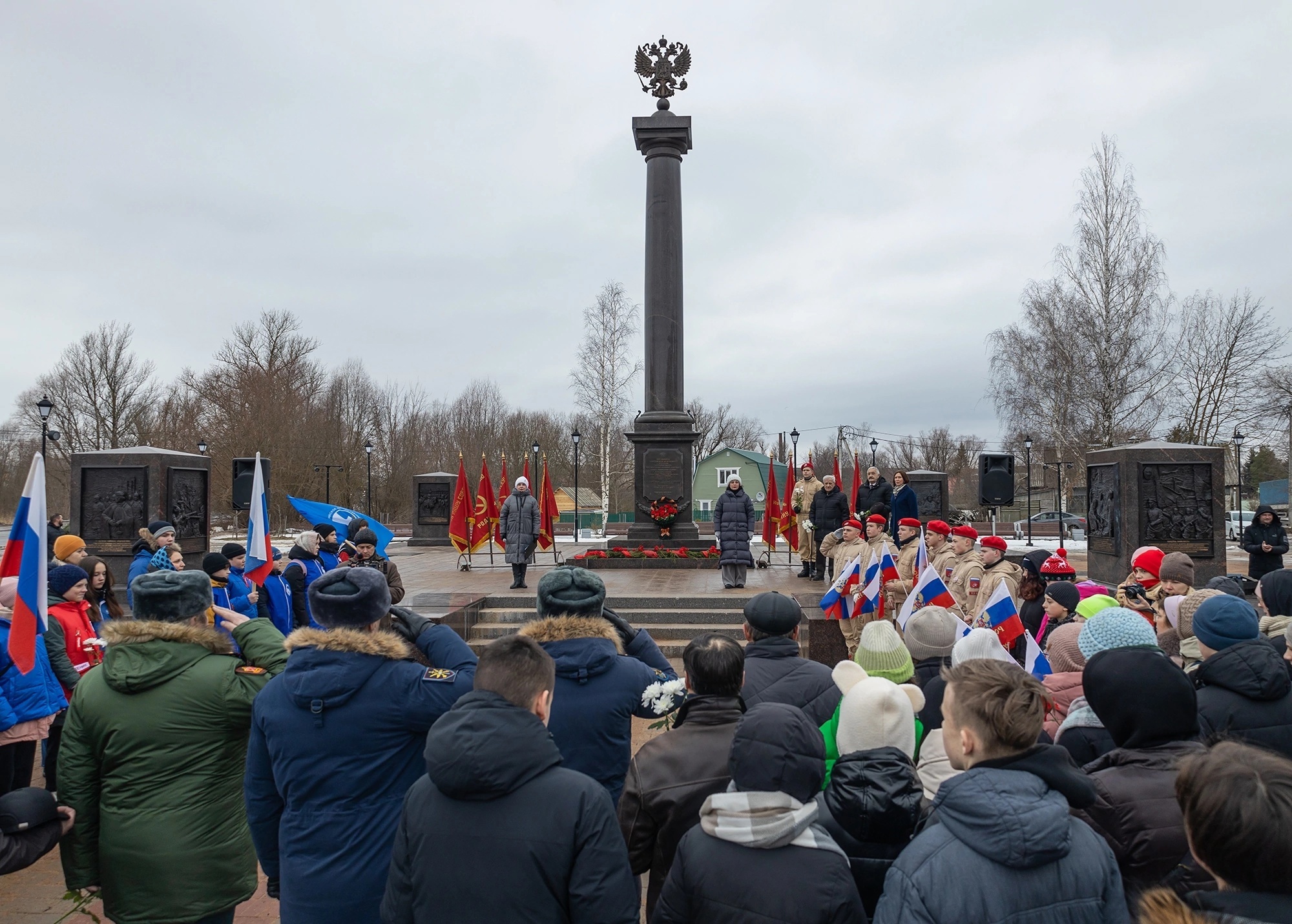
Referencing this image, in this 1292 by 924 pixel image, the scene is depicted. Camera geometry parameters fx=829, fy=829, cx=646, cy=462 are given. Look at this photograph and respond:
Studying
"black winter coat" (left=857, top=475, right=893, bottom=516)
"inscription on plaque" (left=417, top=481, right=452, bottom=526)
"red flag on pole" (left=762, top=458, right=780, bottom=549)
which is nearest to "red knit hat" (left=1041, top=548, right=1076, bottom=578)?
"black winter coat" (left=857, top=475, right=893, bottom=516)

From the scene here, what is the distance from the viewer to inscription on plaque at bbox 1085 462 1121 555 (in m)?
13.9

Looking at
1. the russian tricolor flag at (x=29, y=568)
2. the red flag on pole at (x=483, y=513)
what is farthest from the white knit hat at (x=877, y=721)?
the red flag on pole at (x=483, y=513)

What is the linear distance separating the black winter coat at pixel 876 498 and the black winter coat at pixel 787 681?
10.1 meters

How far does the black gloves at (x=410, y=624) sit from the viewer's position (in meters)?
3.03

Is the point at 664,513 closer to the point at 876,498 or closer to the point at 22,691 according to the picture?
the point at 876,498

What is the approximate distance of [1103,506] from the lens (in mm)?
14406

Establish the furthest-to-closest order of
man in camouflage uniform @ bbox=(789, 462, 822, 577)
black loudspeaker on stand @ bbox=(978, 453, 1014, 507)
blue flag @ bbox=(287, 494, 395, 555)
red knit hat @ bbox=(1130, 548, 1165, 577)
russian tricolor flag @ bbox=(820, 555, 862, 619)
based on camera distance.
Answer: black loudspeaker on stand @ bbox=(978, 453, 1014, 507)
man in camouflage uniform @ bbox=(789, 462, 822, 577)
blue flag @ bbox=(287, 494, 395, 555)
russian tricolor flag @ bbox=(820, 555, 862, 619)
red knit hat @ bbox=(1130, 548, 1165, 577)

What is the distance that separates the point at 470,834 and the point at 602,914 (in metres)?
0.39

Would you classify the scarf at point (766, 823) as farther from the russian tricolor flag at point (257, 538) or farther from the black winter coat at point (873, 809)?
the russian tricolor flag at point (257, 538)

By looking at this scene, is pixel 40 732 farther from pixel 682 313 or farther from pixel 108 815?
pixel 682 313

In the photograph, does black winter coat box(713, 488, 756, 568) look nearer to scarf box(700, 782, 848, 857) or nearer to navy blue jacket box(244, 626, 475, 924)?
navy blue jacket box(244, 626, 475, 924)

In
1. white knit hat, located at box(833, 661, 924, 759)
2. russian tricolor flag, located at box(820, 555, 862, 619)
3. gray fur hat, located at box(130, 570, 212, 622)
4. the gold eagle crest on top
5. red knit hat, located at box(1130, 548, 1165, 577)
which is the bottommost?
russian tricolor flag, located at box(820, 555, 862, 619)

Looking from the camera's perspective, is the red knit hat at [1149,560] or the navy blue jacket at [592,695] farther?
the red knit hat at [1149,560]

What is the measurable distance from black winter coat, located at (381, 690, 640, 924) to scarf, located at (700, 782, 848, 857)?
0.90 ft
